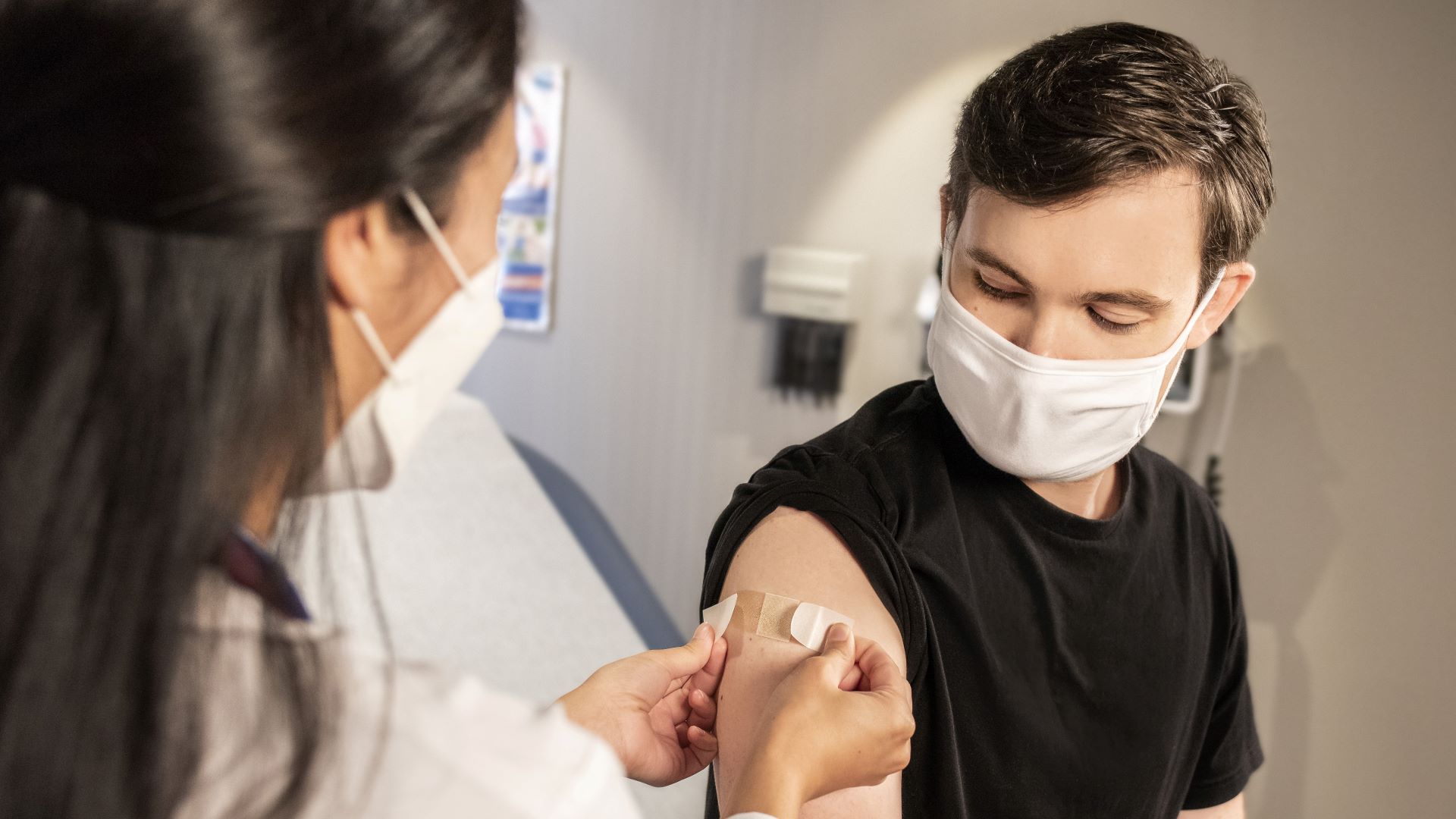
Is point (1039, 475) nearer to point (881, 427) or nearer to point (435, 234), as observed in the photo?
point (881, 427)

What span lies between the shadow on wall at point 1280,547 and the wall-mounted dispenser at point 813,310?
0.98 m

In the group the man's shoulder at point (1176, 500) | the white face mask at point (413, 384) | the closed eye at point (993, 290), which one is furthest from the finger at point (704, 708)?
the man's shoulder at point (1176, 500)

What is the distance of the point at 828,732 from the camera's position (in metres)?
0.81

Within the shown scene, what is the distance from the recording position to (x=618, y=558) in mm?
2982

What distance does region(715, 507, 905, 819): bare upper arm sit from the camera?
959 millimetres

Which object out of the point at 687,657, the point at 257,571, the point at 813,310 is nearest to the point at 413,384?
the point at 257,571

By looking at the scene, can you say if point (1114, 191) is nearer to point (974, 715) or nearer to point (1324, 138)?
point (974, 715)

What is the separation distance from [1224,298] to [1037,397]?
0.93 ft

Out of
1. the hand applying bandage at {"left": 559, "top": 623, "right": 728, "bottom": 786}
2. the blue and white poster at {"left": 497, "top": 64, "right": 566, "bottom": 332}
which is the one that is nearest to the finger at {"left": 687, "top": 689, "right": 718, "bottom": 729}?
Result: the hand applying bandage at {"left": 559, "top": 623, "right": 728, "bottom": 786}

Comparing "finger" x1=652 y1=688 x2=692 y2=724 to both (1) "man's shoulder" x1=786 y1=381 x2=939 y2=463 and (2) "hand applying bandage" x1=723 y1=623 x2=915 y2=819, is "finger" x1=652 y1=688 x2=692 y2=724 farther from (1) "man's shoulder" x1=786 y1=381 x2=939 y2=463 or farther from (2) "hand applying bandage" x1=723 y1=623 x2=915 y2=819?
(1) "man's shoulder" x1=786 y1=381 x2=939 y2=463

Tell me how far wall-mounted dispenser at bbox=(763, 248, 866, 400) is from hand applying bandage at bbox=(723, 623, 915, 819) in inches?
76.8

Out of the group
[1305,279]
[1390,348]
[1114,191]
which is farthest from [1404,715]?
[1114,191]

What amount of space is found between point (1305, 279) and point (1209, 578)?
4.19 feet

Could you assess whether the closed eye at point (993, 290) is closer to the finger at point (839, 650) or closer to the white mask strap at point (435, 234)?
Answer: the finger at point (839, 650)
